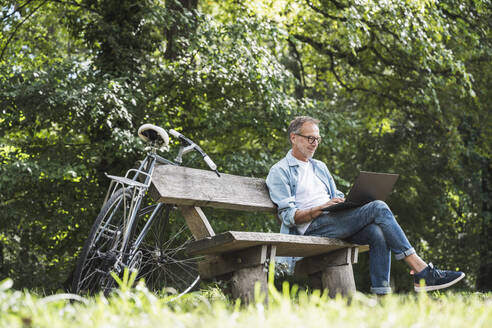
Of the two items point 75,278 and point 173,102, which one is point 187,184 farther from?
point 173,102

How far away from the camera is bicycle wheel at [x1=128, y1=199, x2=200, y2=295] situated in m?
4.28

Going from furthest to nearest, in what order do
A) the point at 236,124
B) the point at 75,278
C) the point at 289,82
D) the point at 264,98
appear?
the point at 289,82
the point at 236,124
the point at 264,98
the point at 75,278

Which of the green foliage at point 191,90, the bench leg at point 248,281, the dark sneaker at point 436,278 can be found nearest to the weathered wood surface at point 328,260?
the dark sneaker at point 436,278

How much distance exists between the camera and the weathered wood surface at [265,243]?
2.94 metres

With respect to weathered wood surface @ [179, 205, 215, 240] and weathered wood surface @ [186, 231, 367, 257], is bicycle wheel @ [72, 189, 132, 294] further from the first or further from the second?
weathered wood surface @ [186, 231, 367, 257]

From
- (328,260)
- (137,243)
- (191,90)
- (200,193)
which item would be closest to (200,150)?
(200,193)

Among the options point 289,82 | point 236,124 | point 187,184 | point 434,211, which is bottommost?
point 434,211

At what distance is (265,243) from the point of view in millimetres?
3094

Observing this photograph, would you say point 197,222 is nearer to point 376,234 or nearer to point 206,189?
point 206,189

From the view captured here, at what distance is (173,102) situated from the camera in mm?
7859

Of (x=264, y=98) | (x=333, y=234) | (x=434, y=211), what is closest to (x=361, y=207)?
(x=333, y=234)

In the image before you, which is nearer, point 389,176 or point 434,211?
point 389,176

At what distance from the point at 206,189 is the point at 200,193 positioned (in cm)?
8

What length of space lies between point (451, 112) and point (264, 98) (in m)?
4.48
